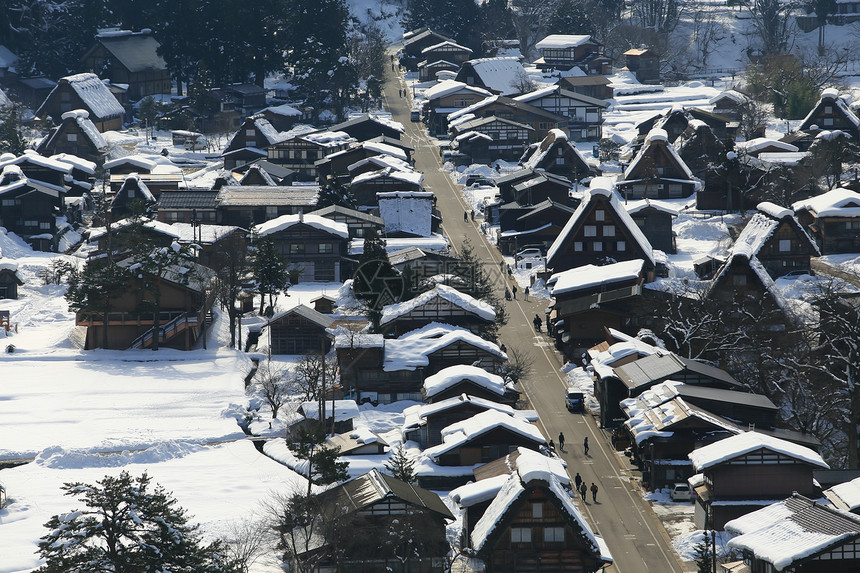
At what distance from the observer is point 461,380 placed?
46531 mm

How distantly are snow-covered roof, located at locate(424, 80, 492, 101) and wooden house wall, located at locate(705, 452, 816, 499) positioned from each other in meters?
63.8

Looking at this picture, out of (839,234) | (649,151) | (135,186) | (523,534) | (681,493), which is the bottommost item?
(681,493)

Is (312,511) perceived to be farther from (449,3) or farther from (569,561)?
(449,3)

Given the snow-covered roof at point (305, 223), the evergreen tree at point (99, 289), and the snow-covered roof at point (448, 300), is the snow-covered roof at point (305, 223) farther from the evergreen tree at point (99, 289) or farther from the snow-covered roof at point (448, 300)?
the snow-covered roof at point (448, 300)

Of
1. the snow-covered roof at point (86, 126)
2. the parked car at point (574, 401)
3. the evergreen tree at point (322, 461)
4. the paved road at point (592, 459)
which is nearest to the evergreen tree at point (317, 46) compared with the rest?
the snow-covered roof at point (86, 126)

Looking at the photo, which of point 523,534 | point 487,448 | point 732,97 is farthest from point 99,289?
point 732,97

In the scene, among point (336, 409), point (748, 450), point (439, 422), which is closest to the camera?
point (748, 450)

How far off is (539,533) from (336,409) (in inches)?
488

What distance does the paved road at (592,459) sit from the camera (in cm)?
3725

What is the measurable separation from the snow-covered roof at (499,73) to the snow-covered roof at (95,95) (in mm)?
28024

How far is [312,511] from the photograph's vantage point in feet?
114

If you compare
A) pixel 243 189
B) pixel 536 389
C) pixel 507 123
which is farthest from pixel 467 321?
pixel 507 123

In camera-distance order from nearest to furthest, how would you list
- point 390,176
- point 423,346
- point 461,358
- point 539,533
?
point 539,533 → point 461,358 → point 423,346 → point 390,176

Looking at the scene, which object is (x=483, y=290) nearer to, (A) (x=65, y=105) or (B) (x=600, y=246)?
(B) (x=600, y=246)
